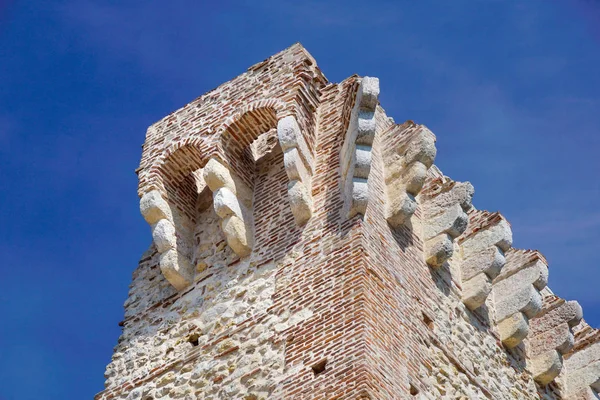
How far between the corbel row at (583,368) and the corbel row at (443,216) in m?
1.97

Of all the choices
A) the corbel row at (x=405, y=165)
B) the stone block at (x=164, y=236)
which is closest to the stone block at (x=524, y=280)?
the corbel row at (x=405, y=165)

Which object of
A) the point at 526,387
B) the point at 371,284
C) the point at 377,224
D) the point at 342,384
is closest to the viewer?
the point at 342,384

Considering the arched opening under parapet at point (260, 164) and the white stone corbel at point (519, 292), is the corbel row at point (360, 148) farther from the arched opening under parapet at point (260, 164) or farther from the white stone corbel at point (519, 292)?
the white stone corbel at point (519, 292)

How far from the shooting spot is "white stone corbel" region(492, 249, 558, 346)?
522 inches

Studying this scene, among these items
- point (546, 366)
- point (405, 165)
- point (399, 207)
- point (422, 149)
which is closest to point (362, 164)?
point (399, 207)

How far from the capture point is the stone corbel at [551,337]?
13328mm

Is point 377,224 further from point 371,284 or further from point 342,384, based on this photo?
point 342,384

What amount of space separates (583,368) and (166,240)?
14.2 feet

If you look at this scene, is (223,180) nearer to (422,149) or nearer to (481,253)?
(422,149)

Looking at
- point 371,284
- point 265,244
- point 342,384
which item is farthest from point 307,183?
point 342,384

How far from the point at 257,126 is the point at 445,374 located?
3221mm

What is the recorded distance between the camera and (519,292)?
1349 centimetres

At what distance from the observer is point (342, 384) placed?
1048cm

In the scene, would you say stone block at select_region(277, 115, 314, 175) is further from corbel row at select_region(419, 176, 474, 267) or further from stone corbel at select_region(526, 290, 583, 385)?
stone corbel at select_region(526, 290, 583, 385)
